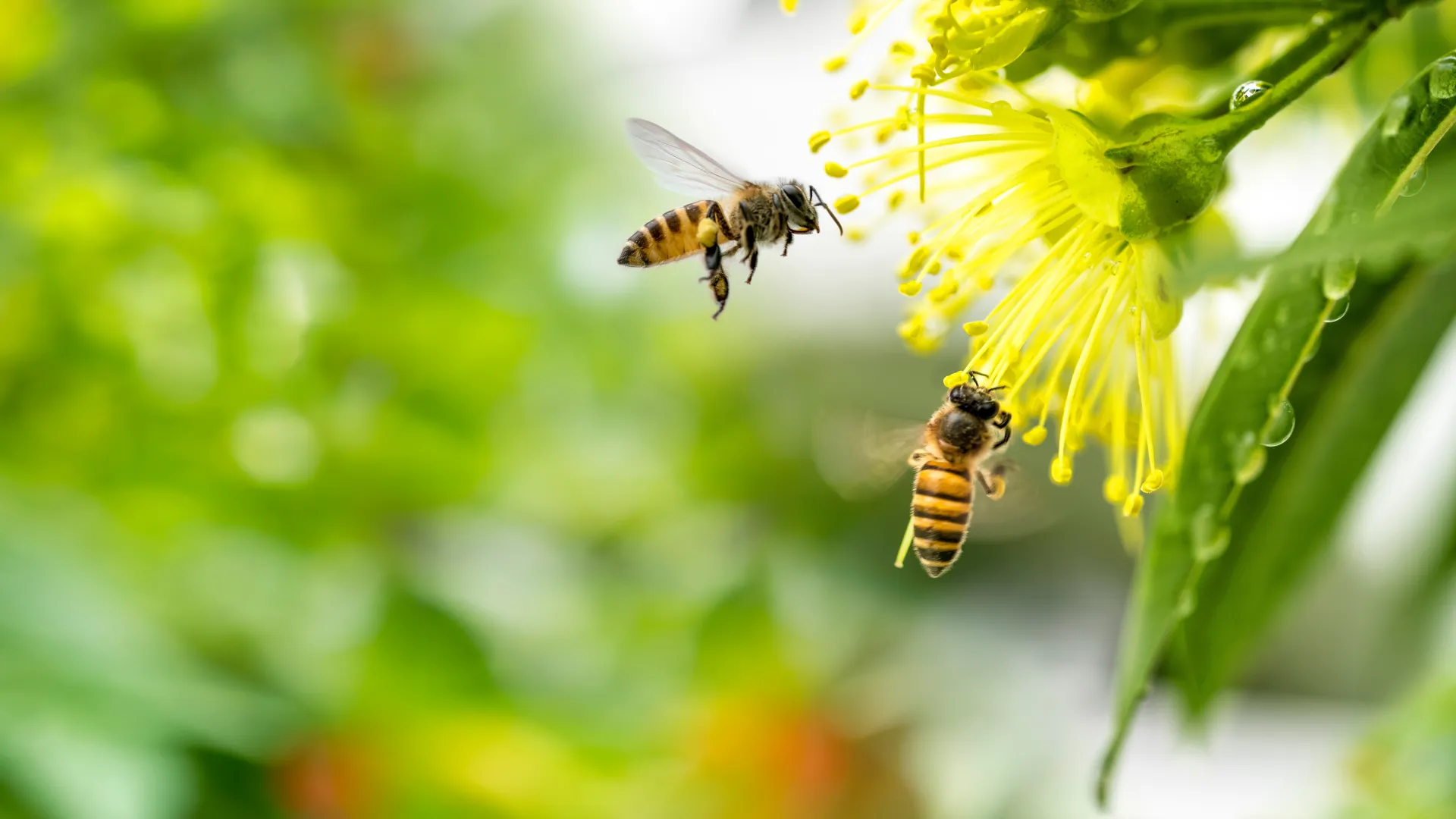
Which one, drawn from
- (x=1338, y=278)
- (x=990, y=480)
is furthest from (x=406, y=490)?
(x=1338, y=278)

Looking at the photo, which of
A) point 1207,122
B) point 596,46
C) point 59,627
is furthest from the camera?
point 596,46

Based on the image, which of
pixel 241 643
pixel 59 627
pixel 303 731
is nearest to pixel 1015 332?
pixel 59 627

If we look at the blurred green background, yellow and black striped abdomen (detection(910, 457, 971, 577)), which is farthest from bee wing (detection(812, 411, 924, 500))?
yellow and black striped abdomen (detection(910, 457, 971, 577))

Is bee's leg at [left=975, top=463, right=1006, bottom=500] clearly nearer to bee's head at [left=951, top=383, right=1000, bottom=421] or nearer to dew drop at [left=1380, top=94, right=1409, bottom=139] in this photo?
bee's head at [left=951, top=383, right=1000, bottom=421]

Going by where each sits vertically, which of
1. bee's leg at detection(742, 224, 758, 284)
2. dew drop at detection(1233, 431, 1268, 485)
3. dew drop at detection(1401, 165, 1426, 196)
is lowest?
dew drop at detection(1233, 431, 1268, 485)

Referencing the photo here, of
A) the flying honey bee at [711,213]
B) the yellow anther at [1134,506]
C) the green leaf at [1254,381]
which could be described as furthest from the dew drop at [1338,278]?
the flying honey bee at [711,213]

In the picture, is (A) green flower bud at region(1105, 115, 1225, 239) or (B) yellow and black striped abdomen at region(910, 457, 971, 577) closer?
(A) green flower bud at region(1105, 115, 1225, 239)

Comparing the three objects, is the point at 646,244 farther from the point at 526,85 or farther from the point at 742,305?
the point at 742,305
